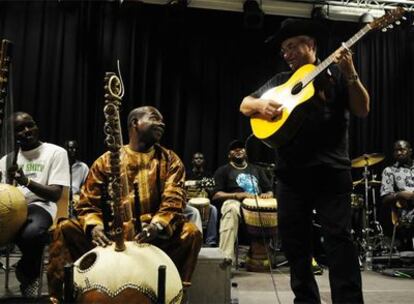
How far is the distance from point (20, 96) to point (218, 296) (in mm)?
6101

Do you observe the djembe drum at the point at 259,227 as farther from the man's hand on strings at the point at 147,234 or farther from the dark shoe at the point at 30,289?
the man's hand on strings at the point at 147,234

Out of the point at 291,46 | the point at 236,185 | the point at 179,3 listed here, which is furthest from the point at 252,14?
the point at 291,46

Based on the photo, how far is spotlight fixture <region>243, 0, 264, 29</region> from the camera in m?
8.76

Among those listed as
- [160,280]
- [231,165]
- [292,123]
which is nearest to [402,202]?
[231,165]

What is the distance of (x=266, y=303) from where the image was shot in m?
4.21

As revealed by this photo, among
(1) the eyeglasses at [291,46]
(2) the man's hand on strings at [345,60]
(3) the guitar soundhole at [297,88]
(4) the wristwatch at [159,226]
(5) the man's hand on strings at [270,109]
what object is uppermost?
(1) the eyeglasses at [291,46]

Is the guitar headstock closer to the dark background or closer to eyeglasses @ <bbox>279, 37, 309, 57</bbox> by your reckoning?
eyeglasses @ <bbox>279, 37, 309, 57</bbox>

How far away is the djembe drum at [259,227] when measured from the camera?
6.03 metres

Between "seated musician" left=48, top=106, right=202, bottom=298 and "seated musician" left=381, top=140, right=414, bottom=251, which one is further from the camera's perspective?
"seated musician" left=381, top=140, right=414, bottom=251

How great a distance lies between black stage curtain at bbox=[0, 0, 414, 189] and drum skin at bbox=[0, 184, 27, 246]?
4.96 meters

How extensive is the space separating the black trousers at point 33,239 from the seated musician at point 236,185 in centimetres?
258

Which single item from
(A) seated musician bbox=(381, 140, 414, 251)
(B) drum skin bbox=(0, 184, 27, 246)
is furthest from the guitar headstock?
(A) seated musician bbox=(381, 140, 414, 251)

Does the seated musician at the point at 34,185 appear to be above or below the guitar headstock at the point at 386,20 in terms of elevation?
below

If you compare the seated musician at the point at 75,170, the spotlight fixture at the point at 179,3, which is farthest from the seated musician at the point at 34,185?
the spotlight fixture at the point at 179,3
